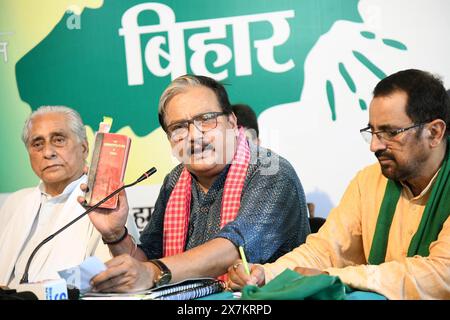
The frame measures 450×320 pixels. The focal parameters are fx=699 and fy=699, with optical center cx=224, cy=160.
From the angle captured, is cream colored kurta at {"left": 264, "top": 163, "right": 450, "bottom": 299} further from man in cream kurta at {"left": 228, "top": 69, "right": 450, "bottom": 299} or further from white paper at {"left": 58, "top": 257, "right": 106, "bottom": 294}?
white paper at {"left": 58, "top": 257, "right": 106, "bottom": 294}

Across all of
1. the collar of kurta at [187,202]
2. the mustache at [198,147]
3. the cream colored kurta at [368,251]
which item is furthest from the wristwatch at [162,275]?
the mustache at [198,147]

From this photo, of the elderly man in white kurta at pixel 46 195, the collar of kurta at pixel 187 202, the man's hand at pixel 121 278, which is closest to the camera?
the man's hand at pixel 121 278

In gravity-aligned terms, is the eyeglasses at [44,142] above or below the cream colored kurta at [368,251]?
above

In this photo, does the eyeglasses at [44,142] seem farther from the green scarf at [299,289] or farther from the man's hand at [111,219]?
the green scarf at [299,289]

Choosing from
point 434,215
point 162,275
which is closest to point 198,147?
point 162,275

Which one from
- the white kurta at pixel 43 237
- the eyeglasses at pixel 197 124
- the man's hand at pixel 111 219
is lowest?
the white kurta at pixel 43 237

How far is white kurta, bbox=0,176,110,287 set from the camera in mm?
3207

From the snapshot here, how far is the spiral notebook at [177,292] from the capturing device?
2.09m

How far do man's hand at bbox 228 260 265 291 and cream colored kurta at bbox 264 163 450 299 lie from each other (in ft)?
0.15

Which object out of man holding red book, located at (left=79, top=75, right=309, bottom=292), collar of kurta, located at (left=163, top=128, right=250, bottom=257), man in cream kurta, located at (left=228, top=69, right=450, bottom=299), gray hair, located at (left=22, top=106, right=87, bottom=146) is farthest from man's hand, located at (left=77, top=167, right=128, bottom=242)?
gray hair, located at (left=22, top=106, right=87, bottom=146)

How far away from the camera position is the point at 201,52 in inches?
155
